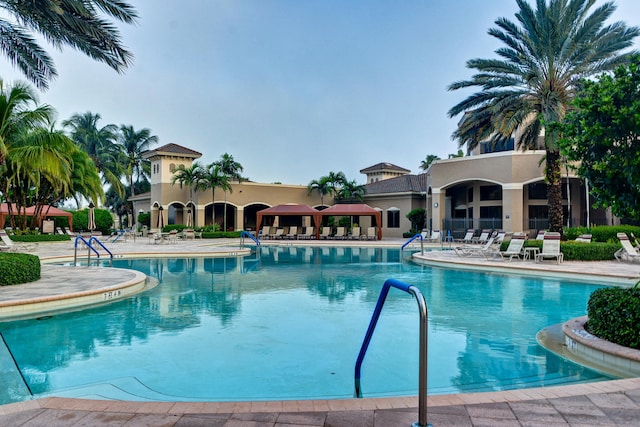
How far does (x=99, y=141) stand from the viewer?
46344mm

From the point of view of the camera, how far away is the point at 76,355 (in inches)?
246

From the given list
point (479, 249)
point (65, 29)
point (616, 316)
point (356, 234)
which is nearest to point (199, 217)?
point (356, 234)

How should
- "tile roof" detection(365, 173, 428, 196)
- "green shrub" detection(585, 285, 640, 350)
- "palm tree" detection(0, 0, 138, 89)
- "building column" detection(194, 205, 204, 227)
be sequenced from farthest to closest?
"building column" detection(194, 205, 204, 227)
"tile roof" detection(365, 173, 428, 196)
"palm tree" detection(0, 0, 138, 89)
"green shrub" detection(585, 285, 640, 350)

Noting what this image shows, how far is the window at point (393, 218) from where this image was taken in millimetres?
38719

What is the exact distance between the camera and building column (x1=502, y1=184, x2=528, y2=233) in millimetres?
28031

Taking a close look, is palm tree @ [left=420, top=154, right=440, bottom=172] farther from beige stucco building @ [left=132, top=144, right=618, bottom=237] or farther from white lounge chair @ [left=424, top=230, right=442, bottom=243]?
white lounge chair @ [left=424, top=230, right=442, bottom=243]

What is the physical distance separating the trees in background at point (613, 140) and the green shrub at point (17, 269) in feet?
37.7

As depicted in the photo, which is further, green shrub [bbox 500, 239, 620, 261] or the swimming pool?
green shrub [bbox 500, 239, 620, 261]

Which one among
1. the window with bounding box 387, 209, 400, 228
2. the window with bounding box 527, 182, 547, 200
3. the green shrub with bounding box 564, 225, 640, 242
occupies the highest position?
the window with bounding box 527, 182, 547, 200

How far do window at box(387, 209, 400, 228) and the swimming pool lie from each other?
26.3 meters

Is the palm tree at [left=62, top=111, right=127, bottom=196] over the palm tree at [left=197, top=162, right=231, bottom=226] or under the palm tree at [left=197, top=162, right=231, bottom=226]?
over

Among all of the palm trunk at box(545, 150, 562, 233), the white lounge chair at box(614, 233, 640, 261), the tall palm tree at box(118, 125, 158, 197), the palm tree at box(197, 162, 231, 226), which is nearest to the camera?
the white lounge chair at box(614, 233, 640, 261)

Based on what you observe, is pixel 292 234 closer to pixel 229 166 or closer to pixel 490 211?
pixel 229 166

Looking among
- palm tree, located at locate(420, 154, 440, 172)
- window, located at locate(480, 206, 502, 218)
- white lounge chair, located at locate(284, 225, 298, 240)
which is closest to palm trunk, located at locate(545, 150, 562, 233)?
window, located at locate(480, 206, 502, 218)
